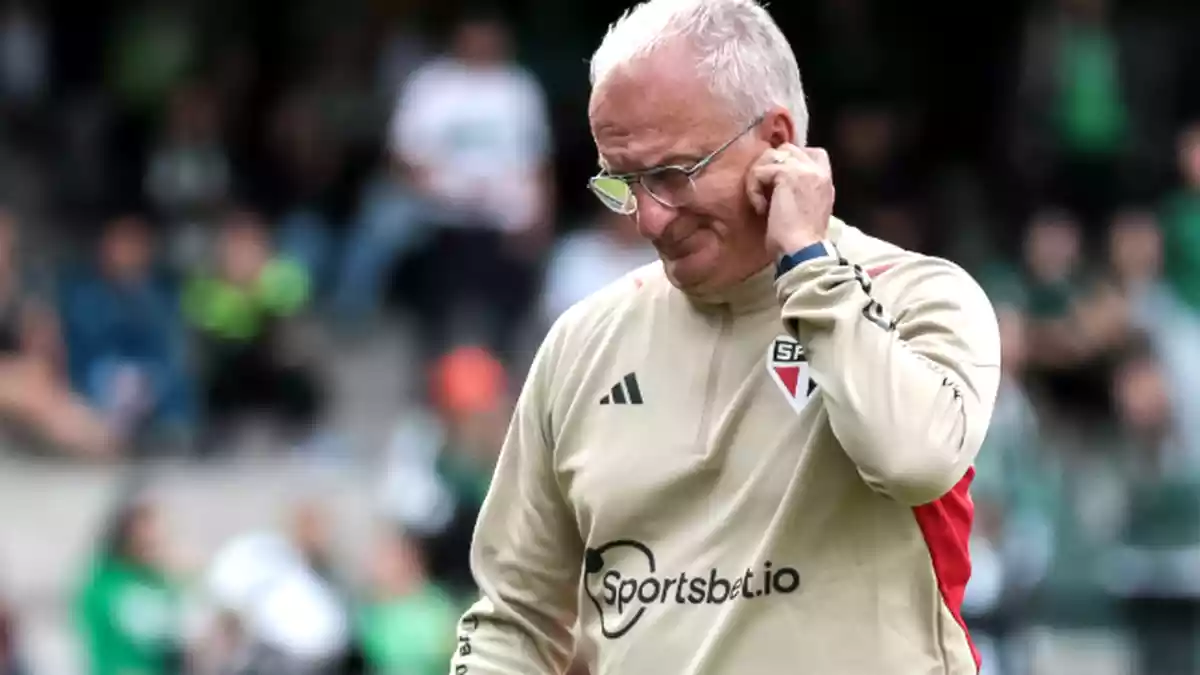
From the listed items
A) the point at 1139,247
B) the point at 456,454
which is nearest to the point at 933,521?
the point at 456,454

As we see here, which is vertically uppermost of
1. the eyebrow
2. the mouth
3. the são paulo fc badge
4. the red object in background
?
the eyebrow

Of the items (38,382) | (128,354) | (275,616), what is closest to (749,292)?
(275,616)

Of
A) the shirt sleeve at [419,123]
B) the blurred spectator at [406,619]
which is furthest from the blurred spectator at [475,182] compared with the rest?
the blurred spectator at [406,619]

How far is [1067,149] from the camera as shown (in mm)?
13836

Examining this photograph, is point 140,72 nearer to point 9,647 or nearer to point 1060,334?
point 9,647

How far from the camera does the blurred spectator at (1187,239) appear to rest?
12.0 metres

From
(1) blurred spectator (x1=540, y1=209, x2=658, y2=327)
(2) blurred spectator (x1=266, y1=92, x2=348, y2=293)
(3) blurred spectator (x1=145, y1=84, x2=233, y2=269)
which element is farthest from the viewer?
(3) blurred spectator (x1=145, y1=84, x2=233, y2=269)

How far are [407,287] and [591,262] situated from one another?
5.70ft

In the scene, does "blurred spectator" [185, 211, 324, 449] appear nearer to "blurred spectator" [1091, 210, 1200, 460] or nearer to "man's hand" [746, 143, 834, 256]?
"blurred spectator" [1091, 210, 1200, 460]

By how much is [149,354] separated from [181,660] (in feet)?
8.06

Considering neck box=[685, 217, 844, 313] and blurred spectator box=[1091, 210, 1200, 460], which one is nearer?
neck box=[685, 217, 844, 313]

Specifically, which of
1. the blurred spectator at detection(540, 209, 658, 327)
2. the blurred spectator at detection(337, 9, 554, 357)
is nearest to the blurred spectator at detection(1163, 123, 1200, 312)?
the blurred spectator at detection(540, 209, 658, 327)

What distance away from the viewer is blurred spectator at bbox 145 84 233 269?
13.8 metres

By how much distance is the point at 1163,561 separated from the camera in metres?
10.6
